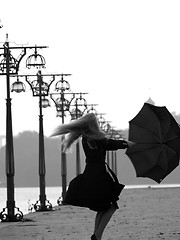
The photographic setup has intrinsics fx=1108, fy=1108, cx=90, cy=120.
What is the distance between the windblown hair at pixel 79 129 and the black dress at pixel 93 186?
1.08ft

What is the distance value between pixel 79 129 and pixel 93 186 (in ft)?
3.01

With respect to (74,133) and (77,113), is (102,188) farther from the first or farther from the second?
(77,113)

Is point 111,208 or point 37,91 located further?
point 37,91

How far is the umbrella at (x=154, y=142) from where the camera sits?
15.6 m

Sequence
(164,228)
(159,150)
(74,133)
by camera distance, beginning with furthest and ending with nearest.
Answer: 1. (164,228)
2. (159,150)
3. (74,133)

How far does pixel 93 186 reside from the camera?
553 inches

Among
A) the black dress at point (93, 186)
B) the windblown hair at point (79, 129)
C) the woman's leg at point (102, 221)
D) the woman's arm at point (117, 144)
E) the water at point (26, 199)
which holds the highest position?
the windblown hair at point (79, 129)

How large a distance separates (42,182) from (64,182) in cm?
728

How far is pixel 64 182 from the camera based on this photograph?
137 ft

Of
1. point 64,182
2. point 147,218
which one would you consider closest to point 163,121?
point 147,218

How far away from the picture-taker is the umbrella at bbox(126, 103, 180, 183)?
15594mm

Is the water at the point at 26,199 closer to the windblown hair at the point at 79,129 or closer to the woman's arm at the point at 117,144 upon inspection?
the woman's arm at the point at 117,144

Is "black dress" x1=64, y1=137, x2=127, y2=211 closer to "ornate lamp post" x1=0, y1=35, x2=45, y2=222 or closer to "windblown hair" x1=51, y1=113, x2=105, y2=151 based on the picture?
"windblown hair" x1=51, y1=113, x2=105, y2=151

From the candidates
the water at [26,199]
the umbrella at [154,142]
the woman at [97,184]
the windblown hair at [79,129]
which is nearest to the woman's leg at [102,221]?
the woman at [97,184]
